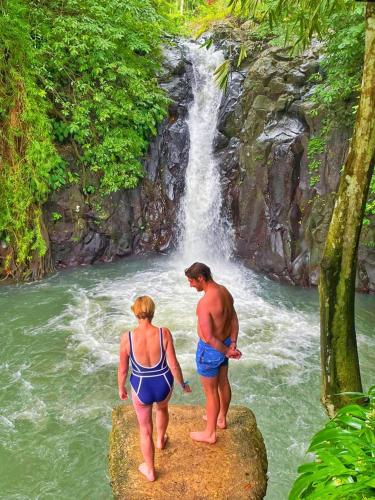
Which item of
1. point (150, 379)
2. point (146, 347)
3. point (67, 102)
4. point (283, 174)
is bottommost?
point (150, 379)

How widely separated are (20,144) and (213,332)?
289 inches

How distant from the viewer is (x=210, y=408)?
3.44 meters

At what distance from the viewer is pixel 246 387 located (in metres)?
5.63

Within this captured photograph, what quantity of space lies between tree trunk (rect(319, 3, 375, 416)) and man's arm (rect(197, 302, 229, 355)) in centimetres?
86

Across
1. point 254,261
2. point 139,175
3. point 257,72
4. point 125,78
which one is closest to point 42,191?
point 139,175

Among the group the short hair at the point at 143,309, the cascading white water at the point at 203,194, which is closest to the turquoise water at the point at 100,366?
the cascading white water at the point at 203,194

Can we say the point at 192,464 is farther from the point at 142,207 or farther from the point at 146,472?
the point at 142,207

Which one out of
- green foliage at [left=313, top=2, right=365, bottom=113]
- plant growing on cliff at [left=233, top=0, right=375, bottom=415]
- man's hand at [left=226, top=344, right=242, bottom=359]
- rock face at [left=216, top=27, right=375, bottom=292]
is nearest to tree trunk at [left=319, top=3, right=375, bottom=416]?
plant growing on cliff at [left=233, top=0, right=375, bottom=415]

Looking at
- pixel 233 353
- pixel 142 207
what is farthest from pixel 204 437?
pixel 142 207

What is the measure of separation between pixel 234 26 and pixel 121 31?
5517mm

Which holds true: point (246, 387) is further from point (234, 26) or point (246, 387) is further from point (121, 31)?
point (234, 26)

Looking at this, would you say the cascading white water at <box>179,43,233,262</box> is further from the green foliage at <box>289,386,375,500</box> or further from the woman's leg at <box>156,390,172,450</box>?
the green foliage at <box>289,386,375,500</box>

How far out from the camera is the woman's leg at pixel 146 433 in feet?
10.1

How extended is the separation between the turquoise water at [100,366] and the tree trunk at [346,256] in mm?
1867
